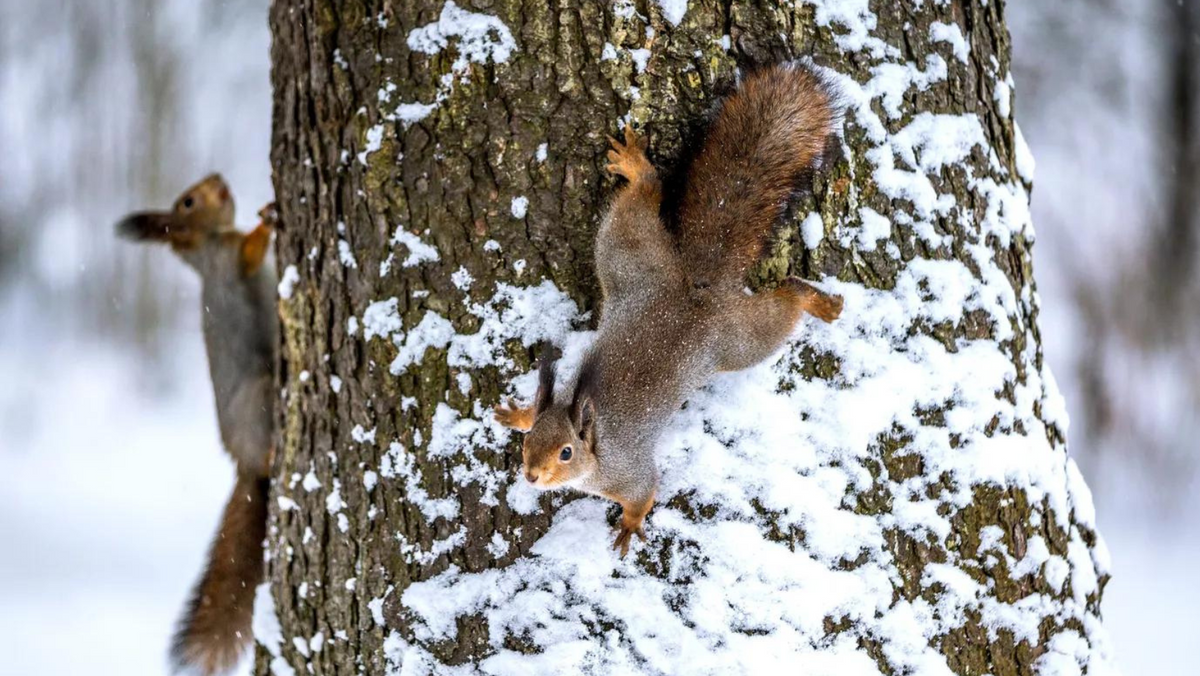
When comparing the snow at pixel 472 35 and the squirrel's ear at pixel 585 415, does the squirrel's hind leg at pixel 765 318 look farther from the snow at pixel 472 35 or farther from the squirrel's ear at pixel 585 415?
the snow at pixel 472 35

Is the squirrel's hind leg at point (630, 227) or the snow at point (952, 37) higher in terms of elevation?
the snow at point (952, 37)

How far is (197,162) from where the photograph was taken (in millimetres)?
6531

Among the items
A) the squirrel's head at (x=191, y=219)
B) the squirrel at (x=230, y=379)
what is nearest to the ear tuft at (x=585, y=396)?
the squirrel at (x=230, y=379)

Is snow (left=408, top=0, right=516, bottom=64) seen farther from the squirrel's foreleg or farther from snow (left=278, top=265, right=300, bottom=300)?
the squirrel's foreleg

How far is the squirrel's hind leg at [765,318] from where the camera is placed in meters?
1.84

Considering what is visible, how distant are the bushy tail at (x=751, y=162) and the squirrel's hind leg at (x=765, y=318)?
0.08 metres

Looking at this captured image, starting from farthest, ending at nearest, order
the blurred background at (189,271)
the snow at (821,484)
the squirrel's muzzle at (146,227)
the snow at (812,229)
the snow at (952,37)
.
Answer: the blurred background at (189,271) → the squirrel's muzzle at (146,227) → the snow at (952,37) → the snow at (812,229) → the snow at (821,484)

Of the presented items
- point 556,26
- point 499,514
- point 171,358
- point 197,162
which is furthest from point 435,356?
point 171,358

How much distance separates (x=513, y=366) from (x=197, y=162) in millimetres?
5436

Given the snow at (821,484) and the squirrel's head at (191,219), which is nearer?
the snow at (821,484)

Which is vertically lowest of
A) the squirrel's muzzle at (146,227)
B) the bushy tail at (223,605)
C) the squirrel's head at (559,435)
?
the bushy tail at (223,605)

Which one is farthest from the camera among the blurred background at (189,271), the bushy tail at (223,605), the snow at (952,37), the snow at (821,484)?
the blurred background at (189,271)

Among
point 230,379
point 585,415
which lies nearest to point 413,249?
point 585,415

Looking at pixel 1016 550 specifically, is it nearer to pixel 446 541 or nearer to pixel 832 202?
pixel 832 202
